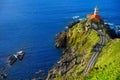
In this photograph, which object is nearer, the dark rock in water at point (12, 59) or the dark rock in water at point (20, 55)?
the dark rock in water at point (12, 59)

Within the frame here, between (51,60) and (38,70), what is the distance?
15876 mm

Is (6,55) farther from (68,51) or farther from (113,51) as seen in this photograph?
(113,51)

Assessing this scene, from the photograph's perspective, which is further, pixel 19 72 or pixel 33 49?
pixel 33 49

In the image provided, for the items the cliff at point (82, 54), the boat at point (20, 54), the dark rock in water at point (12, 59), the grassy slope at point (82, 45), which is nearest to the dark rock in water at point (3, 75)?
the dark rock in water at point (12, 59)

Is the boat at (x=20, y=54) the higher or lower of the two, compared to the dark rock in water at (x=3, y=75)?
higher

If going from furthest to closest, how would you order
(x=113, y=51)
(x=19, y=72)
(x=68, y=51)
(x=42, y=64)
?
(x=68, y=51) < (x=42, y=64) < (x=19, y=72) < (x=113, y=51)

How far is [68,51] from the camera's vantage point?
7357 inches

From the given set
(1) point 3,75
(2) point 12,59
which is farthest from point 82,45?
(1) point 3,75

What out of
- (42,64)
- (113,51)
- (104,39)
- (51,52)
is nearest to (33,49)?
(51,52)

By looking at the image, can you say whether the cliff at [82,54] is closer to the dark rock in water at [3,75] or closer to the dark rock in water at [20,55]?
the dark rock in water at [3,75]

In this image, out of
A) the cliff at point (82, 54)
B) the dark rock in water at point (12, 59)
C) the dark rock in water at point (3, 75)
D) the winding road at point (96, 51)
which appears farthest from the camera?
the dark rock in water at point (12, 59)

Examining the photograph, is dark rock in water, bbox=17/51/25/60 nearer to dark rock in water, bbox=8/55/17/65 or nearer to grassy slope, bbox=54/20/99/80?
dark rock in water, bbox=8/55/17/65

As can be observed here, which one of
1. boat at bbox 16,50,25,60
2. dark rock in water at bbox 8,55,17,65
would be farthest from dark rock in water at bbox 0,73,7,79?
boat at bbox 16,50,25,60

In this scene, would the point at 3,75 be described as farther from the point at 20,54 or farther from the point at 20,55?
the point at 20,54
